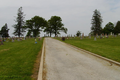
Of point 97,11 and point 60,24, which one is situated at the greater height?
point 97,11

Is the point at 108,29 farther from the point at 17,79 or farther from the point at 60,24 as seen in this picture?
the point at 17,79

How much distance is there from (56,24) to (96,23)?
1034 inches

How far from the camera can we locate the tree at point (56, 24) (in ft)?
194

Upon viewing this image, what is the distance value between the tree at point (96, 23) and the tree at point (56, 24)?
2161cm

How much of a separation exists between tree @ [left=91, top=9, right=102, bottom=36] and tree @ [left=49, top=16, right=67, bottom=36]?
70.9 ft

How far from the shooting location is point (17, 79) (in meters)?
3.72

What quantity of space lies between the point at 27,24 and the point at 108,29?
228ft

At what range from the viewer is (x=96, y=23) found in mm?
45562

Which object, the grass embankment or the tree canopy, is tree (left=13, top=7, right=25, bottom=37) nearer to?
the tree canopy

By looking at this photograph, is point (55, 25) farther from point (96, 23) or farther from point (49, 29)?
point (96, 23)

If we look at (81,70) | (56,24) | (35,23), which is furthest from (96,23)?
(81,70)

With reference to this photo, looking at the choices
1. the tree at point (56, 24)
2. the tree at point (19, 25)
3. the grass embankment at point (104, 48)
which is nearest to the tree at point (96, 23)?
the tree at point (56, 24)

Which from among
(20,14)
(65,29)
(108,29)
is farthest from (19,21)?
(108,29)

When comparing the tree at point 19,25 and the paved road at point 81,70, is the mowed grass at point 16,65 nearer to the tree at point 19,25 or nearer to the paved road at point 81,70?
the paved road at point 81,70
